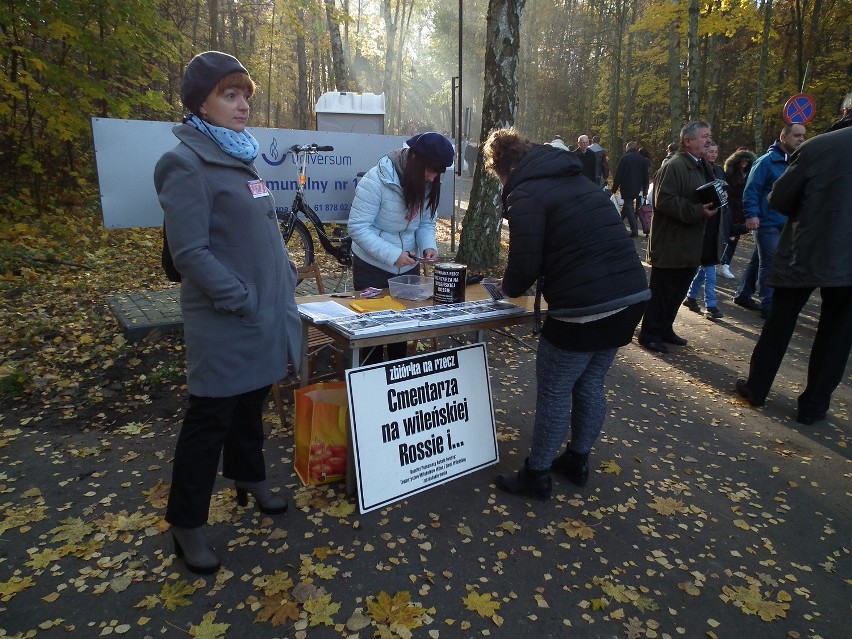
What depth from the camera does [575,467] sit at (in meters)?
3.19

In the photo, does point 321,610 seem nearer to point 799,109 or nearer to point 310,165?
point 310,165

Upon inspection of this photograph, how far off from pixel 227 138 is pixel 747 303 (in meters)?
7.17

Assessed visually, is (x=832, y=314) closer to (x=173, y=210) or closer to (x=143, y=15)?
(x=173, y=210)

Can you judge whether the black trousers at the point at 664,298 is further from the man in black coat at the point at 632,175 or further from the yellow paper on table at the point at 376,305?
the man in black coat at the point at 632,175

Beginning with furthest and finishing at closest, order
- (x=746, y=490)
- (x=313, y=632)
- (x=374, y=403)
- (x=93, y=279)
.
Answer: (x=93, y=279)
(x=746, y=490)
(x=374, y=403)
(x=313, y=632)

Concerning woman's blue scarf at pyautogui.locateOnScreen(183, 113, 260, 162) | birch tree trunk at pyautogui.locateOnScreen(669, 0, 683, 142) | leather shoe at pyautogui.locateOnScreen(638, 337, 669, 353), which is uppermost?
birch tree trunk at pyautogui.locateOnScreen(669, 0, 683, 142)

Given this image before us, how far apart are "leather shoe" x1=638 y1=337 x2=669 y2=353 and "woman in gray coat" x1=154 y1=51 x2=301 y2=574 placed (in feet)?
14.2

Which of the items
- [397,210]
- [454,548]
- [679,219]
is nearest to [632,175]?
[679,219]

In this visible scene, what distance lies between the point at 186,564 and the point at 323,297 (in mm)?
1638

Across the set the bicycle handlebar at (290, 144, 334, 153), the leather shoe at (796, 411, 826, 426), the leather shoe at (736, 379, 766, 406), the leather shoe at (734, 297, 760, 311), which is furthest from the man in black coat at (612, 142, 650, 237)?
the leather shoe at (796, 411, 826, 426)

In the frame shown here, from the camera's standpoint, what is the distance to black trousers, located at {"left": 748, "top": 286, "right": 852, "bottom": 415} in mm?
3908

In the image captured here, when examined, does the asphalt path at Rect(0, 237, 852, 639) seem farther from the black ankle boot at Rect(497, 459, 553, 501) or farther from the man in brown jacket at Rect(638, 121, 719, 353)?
the man in brown jacket at Rect(638, 121, 719, 353)

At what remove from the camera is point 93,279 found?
6.61 meters

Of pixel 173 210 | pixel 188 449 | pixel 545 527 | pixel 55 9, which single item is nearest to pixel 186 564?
pixel 188 449
